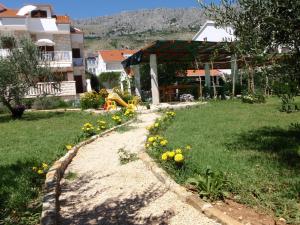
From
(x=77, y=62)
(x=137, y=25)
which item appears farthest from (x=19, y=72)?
(x=137, y=25)

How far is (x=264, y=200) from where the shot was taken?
470cm

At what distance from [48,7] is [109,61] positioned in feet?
112

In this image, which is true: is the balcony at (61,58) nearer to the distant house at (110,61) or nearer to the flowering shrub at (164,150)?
the flowering shrub at (164,150)

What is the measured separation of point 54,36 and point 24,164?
3101cm


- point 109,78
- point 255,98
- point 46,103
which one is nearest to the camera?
point 255,98

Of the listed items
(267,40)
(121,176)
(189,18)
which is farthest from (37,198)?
(189,18)

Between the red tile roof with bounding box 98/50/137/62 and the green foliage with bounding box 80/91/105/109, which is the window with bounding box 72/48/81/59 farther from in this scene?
the red tile roof with bounding box 98/50/137/62

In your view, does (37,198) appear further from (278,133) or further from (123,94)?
(123,94)

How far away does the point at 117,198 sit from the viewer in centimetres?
569

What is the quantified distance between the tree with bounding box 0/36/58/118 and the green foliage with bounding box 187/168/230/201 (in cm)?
1429

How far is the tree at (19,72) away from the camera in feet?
57.7

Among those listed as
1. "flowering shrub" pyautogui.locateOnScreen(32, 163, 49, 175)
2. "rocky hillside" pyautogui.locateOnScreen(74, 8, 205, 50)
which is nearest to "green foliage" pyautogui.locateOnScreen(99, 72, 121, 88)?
"flowering shrub" pyautogui.locateOnScreen(32, 163, 49, 175)

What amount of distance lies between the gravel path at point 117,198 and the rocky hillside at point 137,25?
127m

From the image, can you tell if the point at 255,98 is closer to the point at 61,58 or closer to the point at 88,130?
the point at 88,130
